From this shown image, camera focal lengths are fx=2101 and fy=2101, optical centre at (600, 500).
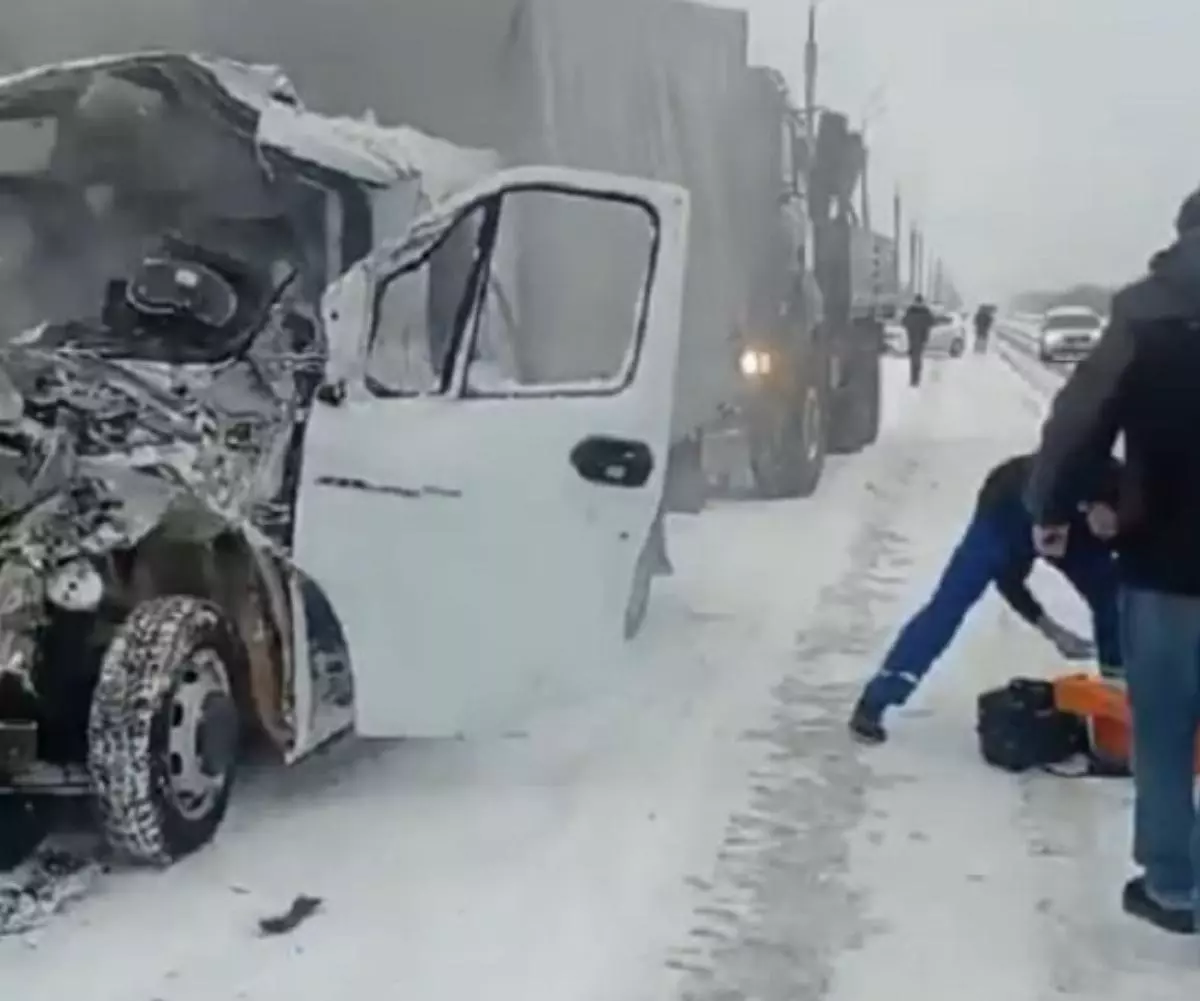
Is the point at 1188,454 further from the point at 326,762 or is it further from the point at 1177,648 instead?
the point at 326,762

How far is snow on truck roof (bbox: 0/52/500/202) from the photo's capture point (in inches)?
273

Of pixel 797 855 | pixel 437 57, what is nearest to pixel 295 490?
pixel 797 855

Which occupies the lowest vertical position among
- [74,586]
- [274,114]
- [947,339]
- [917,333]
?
[947,339]

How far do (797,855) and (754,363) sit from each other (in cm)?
869

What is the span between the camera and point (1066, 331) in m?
46.6

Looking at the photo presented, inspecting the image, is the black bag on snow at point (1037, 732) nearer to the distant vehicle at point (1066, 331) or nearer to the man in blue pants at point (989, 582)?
the man in blue pants at point (989, 582)

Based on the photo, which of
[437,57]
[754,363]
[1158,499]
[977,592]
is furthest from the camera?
[754,363]

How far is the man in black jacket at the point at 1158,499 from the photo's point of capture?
487 centimetres

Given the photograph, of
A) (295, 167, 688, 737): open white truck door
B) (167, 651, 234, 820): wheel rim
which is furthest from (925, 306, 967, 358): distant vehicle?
(167, 651, 234, 820): wheel rim

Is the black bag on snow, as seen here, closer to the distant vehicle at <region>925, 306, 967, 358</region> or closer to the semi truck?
the semi truck

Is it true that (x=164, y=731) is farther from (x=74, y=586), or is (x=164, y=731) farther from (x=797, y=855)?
(x=797, y=855)

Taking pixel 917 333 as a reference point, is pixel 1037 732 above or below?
below

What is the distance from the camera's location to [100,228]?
7.57 meters

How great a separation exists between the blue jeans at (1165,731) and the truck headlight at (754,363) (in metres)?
8.78
